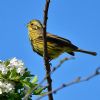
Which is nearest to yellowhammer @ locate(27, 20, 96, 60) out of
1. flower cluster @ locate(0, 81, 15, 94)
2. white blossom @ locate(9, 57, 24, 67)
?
white blossom @ locate(9, 57, 24, 67)

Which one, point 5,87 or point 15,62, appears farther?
point 15,62

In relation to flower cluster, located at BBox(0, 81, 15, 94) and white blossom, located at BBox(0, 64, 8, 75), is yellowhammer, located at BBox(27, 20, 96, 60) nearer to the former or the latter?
white blossom, located at BBox(0, 64, 8, 75)

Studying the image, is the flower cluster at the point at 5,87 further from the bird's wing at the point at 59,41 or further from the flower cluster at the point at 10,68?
the bird's wing at the point at 59,41

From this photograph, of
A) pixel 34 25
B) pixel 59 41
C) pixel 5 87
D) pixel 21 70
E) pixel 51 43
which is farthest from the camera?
pixel 34 25

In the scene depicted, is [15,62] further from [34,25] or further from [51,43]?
[34,25]

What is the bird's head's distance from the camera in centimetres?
849

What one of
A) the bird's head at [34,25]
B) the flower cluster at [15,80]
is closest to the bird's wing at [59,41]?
the bird's head at [34,25]

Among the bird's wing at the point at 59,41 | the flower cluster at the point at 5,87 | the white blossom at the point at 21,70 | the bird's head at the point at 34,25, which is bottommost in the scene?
the flower cluster at the point at 5,87

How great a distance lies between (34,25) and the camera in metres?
8.70

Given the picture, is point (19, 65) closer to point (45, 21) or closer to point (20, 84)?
point (20, 84)

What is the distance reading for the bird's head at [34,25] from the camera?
849 centimetres

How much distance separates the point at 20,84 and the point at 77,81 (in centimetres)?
285

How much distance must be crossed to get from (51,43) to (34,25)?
865 millimetres

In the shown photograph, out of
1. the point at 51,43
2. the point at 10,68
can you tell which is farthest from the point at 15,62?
the point at 51,43
